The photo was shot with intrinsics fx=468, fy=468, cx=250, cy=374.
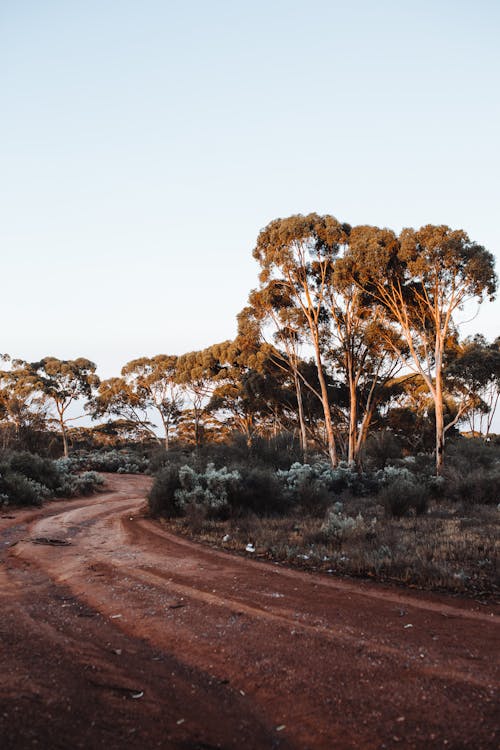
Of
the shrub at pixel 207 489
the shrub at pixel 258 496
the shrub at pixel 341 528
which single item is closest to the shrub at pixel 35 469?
the shrub at pixel 207 489

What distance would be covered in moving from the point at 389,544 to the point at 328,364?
21760 millimetres

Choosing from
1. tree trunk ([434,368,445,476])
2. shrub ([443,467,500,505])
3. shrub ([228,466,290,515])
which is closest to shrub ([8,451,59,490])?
shrub ([228,466,290,515])

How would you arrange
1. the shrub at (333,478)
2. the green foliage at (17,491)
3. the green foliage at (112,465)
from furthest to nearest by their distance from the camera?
the green foliage at (112,465)
the shrub at (333,478)
the green foliage at (17,491)

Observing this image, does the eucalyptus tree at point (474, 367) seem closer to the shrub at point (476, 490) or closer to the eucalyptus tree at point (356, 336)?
the eucalyptus tree at point (356, 336)

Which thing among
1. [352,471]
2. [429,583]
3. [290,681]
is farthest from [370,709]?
[352,471]

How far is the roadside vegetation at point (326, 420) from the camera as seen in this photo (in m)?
8.69

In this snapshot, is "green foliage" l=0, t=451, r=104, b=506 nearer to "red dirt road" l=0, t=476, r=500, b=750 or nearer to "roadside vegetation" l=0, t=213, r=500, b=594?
"roadside vegetation" l=0, t=213, r=500, b=594

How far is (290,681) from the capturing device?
3504 millimetres

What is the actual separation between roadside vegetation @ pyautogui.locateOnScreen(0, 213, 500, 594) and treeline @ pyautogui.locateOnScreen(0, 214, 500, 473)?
3.9 inches

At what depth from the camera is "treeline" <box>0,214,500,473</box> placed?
19.2 metres

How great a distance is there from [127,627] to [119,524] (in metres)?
7.21

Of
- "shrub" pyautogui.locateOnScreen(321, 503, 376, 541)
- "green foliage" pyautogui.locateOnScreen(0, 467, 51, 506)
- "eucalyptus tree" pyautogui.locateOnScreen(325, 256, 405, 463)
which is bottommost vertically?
"green foliage" pyautogui.locateOnScreen(0, 467, 51, 506)

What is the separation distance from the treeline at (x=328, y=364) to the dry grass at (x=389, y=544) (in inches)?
331

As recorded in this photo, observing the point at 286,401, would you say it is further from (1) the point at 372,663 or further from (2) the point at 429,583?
(1) the point at 372,663
